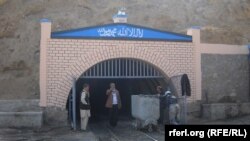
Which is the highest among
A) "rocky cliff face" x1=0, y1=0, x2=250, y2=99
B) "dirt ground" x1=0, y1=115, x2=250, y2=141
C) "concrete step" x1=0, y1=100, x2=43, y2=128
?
"rocky cliff face" x1=0, y1=0, x2=250, y2=99

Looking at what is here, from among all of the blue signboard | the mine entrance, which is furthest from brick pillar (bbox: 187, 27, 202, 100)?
the mine entrance

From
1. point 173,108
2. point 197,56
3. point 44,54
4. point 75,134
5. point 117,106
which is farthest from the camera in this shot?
point 197,56

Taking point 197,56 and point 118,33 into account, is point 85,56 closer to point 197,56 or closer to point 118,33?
point 118,33

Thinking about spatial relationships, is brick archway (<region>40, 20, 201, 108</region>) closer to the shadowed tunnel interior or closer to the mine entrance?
the mine entrance

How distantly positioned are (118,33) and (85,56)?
1.59m

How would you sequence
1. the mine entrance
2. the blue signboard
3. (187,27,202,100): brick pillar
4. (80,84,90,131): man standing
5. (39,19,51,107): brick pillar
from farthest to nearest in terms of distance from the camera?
1. (187,27,202,100): brick pillar
2. the mine entrance
3. the blue signboard
4. (39,19,51,107): brick pillar
5. (80,84,90,131): man standing

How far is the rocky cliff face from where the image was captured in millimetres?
23064

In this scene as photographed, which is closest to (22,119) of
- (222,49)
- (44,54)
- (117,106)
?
(44,54)

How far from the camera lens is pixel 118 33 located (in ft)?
51.8

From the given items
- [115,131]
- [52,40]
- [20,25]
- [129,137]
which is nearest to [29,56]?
[20,25]

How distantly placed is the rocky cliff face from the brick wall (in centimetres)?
650

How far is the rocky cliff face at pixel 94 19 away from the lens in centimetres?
2306

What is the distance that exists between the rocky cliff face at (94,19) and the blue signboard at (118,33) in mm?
6790

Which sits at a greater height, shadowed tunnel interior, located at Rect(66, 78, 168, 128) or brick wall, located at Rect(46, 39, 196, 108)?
brick wall, located at Rect(46, 39, 196, 108)
